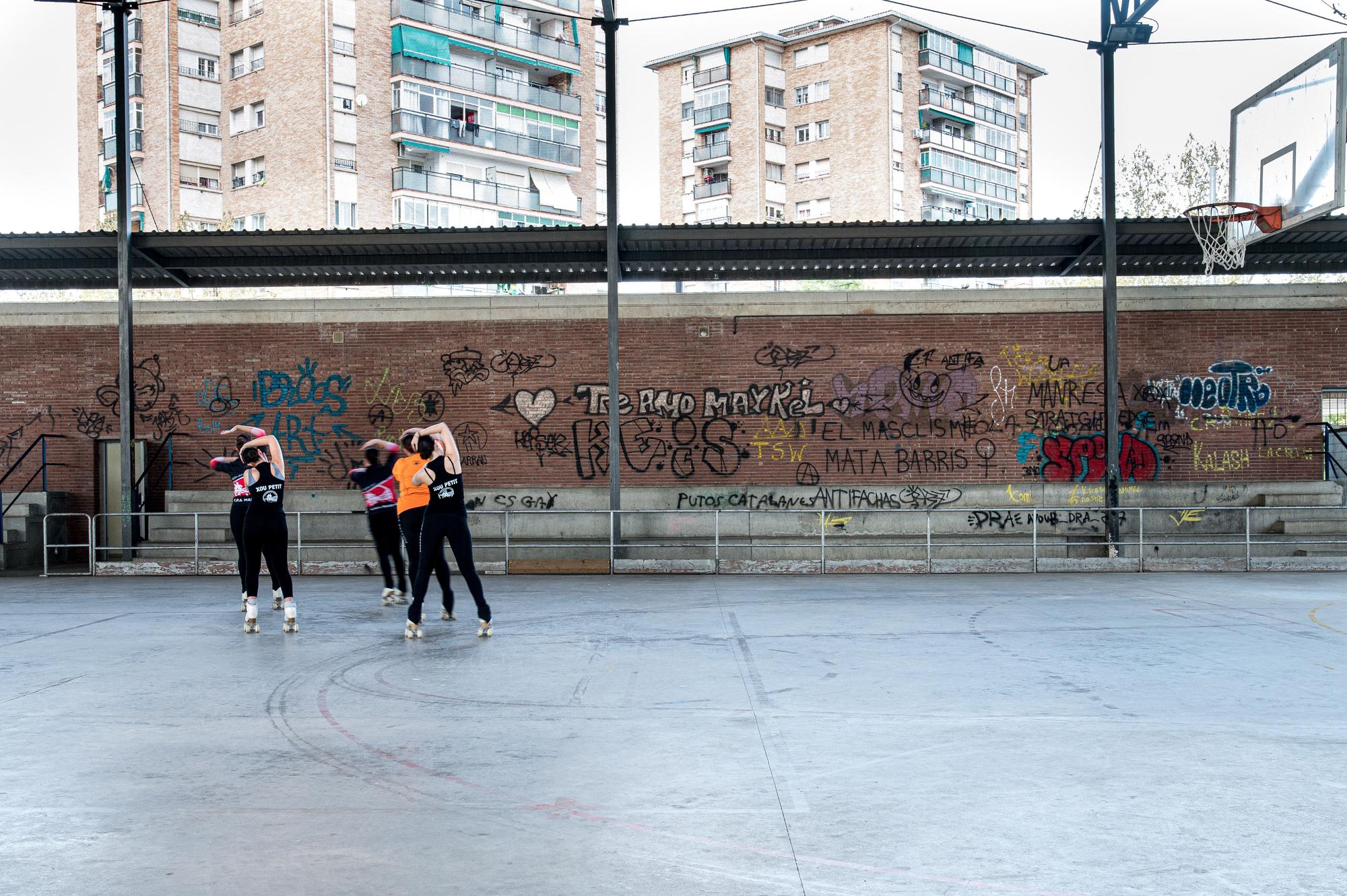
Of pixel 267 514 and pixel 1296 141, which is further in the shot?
pixel 1296 141

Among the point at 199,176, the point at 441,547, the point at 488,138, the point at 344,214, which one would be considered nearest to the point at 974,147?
the point at 488,138

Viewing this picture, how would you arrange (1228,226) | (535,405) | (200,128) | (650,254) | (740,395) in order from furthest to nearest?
(200,128) → (535,405) → (740,395) → (650,254) → (1228,226)

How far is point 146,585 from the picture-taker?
1574cm

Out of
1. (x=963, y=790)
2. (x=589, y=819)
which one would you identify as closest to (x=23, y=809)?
(x=589, y=819)

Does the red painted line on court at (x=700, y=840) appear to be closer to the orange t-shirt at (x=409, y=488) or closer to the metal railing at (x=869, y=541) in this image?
the orange t-shirt at (x=409, y=488)

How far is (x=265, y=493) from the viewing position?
416 inches

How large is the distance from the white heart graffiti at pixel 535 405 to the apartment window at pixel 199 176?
117ft

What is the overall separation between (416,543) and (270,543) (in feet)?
5.19

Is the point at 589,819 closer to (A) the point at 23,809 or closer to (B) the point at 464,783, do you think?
(B) the point at 464,783

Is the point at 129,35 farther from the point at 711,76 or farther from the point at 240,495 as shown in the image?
the point at 240,495

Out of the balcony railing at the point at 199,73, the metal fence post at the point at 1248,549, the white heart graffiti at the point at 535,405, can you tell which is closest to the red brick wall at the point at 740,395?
the white heart graffiti at the point at 535,405

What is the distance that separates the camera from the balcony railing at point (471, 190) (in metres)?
50.1

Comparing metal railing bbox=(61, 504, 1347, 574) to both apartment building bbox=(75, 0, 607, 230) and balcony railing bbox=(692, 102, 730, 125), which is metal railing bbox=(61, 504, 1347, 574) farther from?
balcony railing bbox=(692, 102, 730, 125)

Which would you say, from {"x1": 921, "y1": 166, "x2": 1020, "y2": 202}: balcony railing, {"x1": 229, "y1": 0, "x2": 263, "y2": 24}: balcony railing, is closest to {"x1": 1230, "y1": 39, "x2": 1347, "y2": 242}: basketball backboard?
{"x1": 229, "y1": 0, "x2": 263, "y2": 24}: balcony railing
